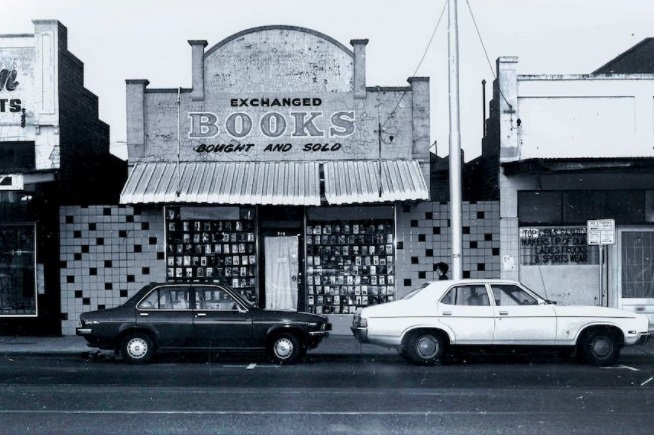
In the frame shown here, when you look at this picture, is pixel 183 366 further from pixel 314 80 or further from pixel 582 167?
pixel 582 167

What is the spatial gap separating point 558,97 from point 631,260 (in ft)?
13.1

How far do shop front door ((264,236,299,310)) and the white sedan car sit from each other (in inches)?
191

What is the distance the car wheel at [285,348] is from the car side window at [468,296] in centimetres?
260

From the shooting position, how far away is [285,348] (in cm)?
1426

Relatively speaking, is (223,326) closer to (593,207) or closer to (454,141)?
(454,141)

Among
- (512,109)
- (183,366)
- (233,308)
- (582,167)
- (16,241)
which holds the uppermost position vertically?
(512,109)

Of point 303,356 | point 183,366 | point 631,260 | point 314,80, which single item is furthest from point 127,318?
point 631,260

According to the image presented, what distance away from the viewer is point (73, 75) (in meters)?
19.4

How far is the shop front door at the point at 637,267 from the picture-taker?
61.9 ft

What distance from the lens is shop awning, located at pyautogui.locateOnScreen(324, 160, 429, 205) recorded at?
57.4 ft

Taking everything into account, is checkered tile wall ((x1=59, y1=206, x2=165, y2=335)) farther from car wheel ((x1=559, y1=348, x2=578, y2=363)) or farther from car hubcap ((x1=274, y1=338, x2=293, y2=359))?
car wheel ((x1=559, y1=348, x2=578, y2=363))

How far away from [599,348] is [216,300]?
6469 mm

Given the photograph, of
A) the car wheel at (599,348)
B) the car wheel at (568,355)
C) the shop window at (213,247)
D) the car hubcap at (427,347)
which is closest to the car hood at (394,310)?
the car hubcap at (427,347)

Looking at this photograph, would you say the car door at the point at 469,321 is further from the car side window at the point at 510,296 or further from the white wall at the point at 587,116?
the white wall at the point at 587,116
